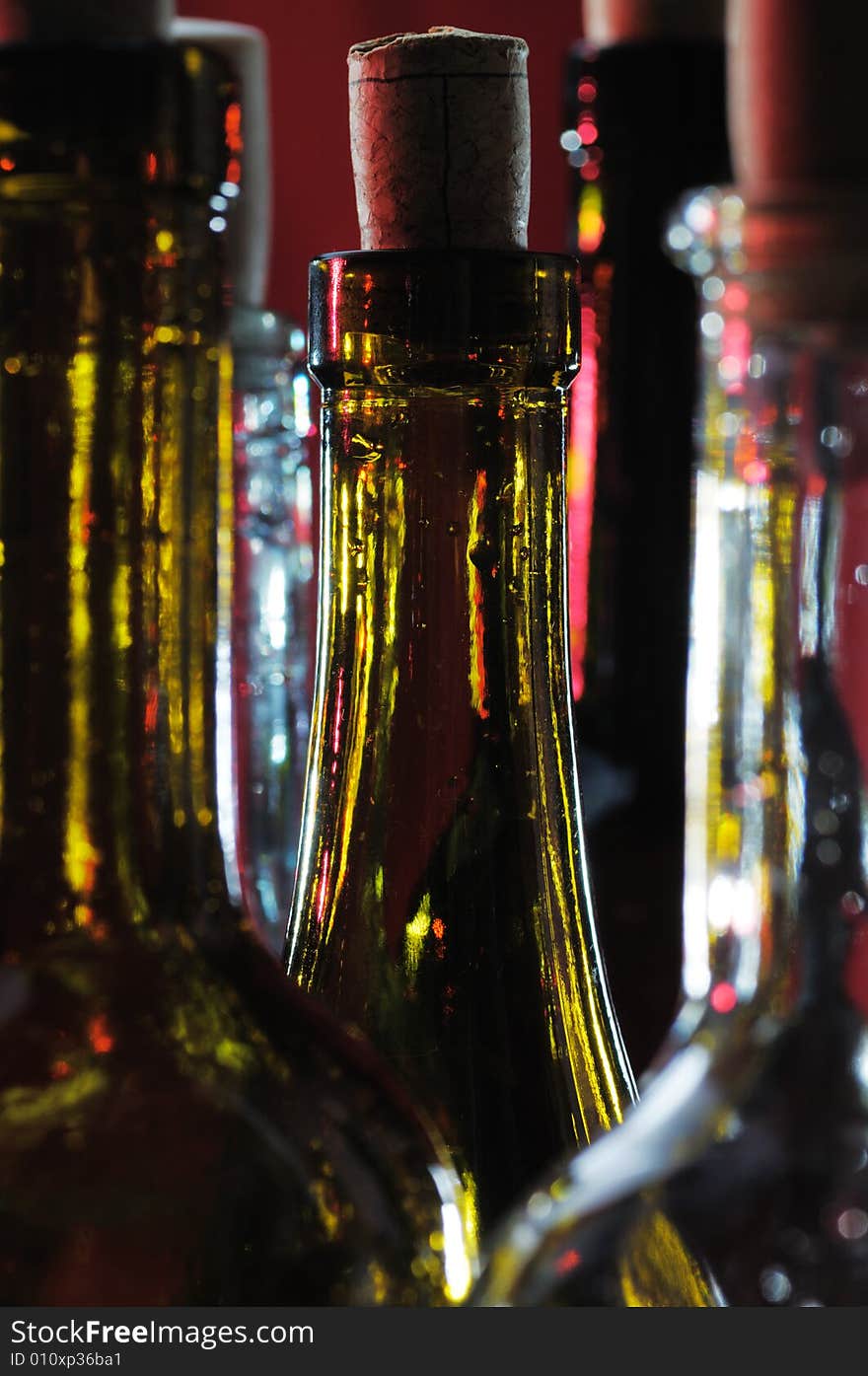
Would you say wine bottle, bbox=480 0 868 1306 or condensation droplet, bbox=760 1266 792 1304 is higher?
wine bottle, bbox=480 0 868 1306

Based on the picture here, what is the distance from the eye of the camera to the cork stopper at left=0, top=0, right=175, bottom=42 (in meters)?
0.24

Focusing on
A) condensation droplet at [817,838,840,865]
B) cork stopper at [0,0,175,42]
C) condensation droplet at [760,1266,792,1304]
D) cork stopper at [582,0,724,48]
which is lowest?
condensation droplet at [760,1266,792,1304]

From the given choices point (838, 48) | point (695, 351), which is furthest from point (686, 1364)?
point (695, 351)

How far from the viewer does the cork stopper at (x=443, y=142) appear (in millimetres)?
281

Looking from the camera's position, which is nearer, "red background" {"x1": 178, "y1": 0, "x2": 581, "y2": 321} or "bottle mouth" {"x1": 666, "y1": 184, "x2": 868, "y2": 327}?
"bottle mouth" {"x1": 666, "y1": 184, "x2": 868, "y2": 327}

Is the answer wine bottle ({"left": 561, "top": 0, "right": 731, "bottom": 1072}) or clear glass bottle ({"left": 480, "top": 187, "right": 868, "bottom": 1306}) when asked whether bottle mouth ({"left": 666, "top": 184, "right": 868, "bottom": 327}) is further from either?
wine bottle ({"left": 561, "top": 0, "right": 731, "bottom": 1072})

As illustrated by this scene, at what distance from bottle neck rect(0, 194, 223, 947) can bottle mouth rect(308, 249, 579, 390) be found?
3 centimetres

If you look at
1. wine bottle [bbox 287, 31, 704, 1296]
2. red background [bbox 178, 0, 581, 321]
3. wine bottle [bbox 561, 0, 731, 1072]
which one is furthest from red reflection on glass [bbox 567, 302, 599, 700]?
red background [bbox 178, 0, 581, 321]

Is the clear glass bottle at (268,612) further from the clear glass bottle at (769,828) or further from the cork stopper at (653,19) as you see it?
the clear glass bottle at (769,828)

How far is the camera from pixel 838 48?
0.23 meters

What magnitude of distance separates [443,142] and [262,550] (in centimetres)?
22

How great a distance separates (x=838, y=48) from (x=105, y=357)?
100 millimetres

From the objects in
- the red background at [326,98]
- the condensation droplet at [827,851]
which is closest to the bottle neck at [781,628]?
the condensation droplet at [827,851]

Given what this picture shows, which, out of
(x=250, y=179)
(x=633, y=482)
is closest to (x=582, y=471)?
(x=633, y=482)
